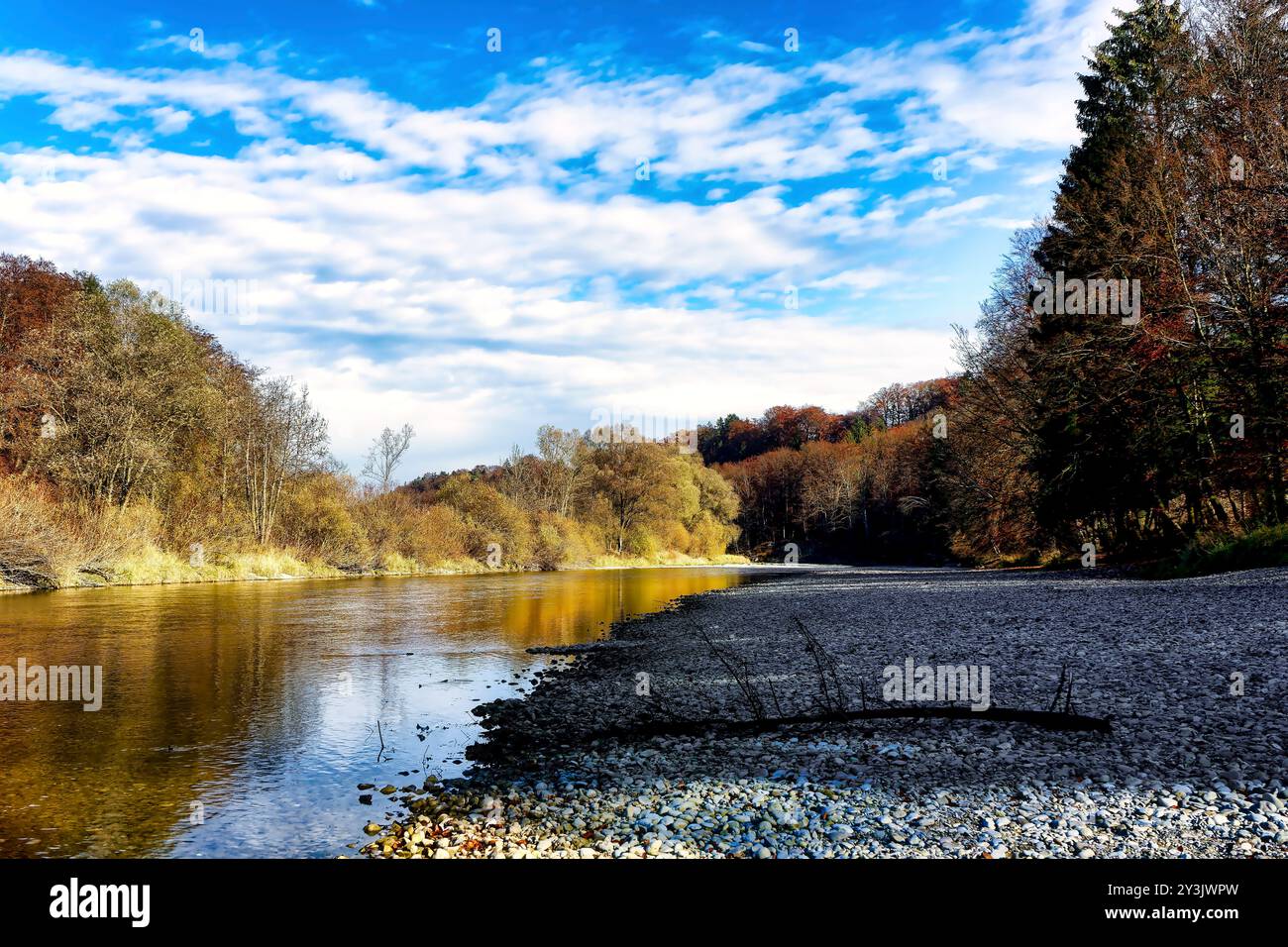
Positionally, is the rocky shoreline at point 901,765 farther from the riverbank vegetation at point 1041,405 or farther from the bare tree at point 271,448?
the bare tree at point 271,448

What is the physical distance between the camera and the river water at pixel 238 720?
673cm

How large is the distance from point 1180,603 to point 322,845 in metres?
Result: 15.9

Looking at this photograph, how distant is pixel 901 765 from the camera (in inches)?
279

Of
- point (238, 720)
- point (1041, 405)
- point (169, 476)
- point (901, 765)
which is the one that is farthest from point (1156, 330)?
point (169, 476)

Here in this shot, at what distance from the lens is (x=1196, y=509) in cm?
2666

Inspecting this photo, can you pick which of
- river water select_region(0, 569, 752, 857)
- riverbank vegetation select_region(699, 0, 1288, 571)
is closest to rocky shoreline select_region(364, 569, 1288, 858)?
river water select_region(0, 569, 752, 857)

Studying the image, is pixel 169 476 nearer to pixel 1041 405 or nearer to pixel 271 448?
pixel 271 448

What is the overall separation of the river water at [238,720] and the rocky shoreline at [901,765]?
3.09 ft

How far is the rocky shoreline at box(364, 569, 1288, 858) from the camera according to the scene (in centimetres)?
544

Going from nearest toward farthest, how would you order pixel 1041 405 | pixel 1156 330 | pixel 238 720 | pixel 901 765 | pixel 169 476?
pixel 901 765 < pixel 238 720 < pixel 1156 330 < pixel 1041 405 < pixel 169 476

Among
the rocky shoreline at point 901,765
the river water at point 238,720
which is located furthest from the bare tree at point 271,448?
the rocky shoreline at point 901,765

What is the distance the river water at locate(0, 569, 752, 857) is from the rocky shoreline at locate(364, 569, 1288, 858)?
0.94 meters

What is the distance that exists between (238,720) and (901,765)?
8.46m
